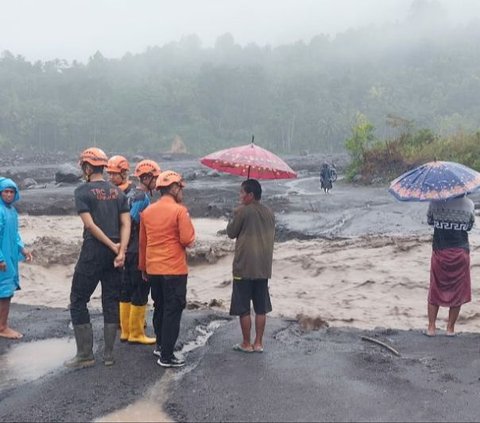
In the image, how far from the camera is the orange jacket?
4.77 metres

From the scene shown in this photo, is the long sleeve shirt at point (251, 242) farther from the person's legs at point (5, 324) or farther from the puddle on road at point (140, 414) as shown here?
the person's legs at point (5, 324)

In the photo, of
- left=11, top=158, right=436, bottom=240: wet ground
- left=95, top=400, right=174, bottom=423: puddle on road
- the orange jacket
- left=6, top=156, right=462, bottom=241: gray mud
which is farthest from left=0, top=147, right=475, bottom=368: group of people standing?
left=11, top=158, right=436, bottom=240: wet ground

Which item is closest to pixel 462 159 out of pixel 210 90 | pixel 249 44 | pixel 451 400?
pixel 451 400

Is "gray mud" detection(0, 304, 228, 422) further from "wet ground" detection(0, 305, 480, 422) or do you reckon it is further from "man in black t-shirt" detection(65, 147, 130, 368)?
"man in black t-shirt" detection(65, 147, 130, 368)

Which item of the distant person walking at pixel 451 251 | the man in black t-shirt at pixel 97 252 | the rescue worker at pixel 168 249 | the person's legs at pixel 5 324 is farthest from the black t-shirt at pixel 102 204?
the distant person walking at pixel 451 251

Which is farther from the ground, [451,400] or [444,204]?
[444,204]

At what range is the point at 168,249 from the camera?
A: 478 cm

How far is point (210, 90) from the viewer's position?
92.6 m

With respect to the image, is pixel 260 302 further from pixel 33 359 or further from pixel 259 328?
pixel 33 359

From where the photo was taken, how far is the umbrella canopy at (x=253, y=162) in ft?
16.8

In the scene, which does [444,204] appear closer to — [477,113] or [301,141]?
[301,141]

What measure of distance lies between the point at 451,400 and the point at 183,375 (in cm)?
198

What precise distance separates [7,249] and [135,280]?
1510mm

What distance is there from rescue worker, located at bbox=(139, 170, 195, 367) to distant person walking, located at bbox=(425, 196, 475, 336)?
2.56 m
